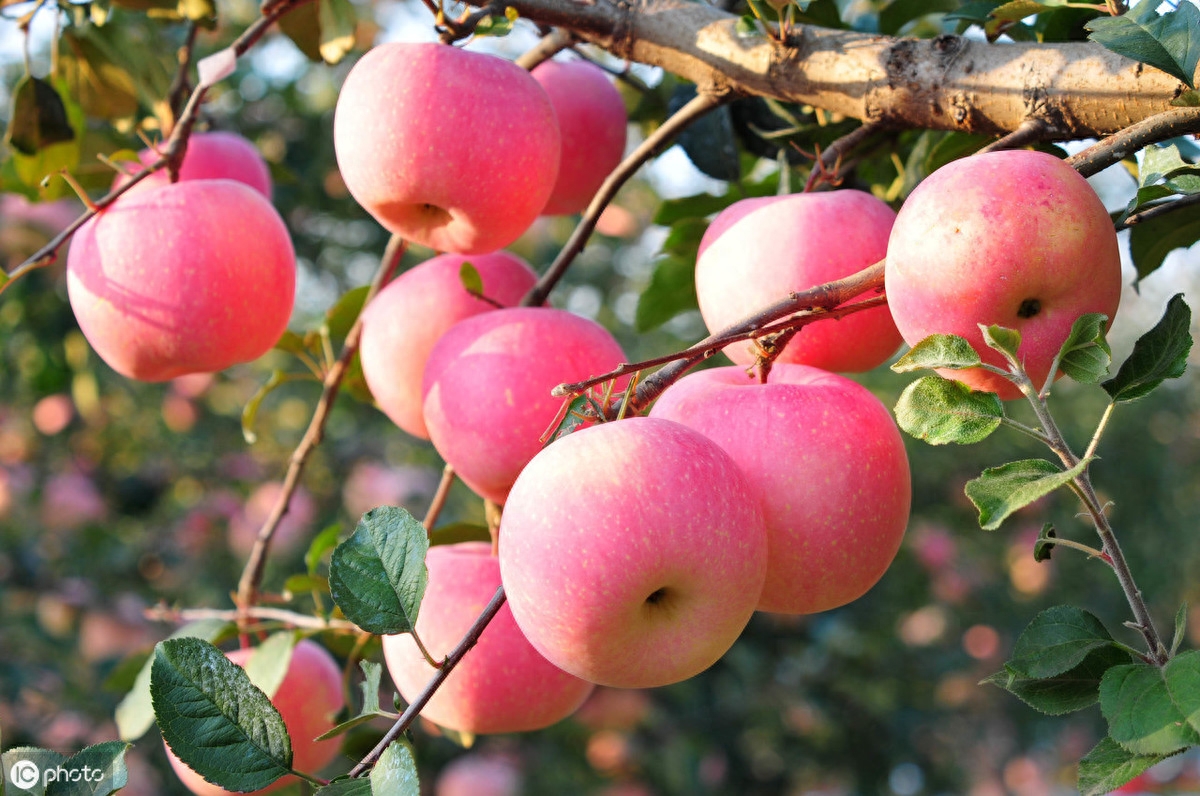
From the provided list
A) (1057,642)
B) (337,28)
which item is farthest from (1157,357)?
(337,28)

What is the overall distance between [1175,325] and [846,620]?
7.13ft

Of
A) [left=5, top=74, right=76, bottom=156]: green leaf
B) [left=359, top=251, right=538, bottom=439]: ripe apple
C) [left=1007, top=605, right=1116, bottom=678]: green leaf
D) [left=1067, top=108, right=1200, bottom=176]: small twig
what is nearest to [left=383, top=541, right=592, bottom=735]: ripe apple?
[left=359, top=251, right=538, bottom=439]: ripe apple

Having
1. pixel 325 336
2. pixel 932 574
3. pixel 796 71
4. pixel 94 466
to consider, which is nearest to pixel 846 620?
pixel 932 574

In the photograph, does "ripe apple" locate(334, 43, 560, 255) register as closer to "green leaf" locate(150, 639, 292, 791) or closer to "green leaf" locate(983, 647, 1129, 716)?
"green leaf" locate(150, 639, 292, 791)

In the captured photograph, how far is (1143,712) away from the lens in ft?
1.53

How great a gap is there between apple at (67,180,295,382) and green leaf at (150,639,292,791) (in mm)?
331

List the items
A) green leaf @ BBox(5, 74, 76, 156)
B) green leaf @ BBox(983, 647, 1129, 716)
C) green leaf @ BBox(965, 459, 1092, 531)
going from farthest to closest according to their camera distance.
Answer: green leaf @ BBox(5, 74, 76, 156) → green leaf @ BBox(983, 647, 1129, 716) → green leaf @ BBox(965, 459, 1092, 531)

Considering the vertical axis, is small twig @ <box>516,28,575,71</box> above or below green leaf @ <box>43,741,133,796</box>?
above

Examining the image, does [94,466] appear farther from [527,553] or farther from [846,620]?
[527,553]

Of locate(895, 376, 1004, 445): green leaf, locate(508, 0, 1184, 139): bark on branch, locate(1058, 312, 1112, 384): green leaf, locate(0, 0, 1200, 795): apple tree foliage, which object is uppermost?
locate(508, 0, 1184, 139): bark on branch

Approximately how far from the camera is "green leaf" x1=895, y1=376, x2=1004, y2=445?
1.62 feet

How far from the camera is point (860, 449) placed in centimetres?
61

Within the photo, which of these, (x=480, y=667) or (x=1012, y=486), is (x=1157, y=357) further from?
(x=480, y=667)

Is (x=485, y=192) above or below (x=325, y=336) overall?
above
